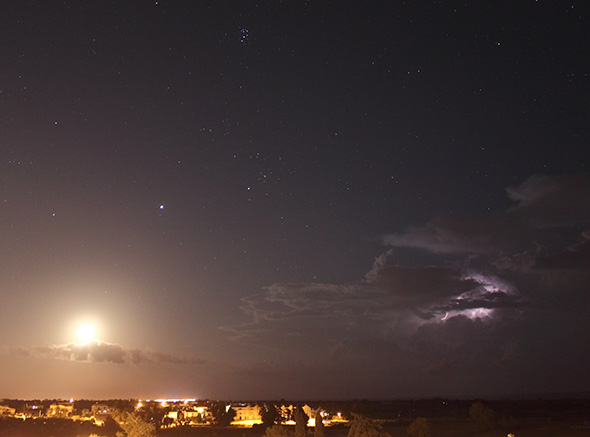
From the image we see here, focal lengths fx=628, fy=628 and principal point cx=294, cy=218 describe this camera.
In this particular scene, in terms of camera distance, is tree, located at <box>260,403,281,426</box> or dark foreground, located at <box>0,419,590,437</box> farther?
tree, located at <box>260,403,281,426</box>

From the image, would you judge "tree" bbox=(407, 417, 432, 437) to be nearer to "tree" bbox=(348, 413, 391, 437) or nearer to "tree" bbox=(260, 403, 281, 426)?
"tree" bbox=(348, 413, 391, 437)

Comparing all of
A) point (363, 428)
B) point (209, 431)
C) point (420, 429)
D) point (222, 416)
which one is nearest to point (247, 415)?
point (222, 416)

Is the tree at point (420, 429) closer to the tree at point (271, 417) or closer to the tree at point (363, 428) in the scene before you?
the tree at point (363, 428)

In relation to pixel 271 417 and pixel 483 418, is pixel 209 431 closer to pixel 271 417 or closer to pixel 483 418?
pixel 271 417

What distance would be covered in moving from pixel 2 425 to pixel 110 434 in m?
14.0

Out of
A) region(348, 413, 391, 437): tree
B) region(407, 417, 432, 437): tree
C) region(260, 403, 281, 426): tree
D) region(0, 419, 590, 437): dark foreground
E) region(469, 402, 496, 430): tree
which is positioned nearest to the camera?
region(348, 413, 391, 437): tree

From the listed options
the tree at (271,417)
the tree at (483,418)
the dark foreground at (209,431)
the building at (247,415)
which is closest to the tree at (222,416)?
the building at (247,415)

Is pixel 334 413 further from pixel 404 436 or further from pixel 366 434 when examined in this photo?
pixel 366 434

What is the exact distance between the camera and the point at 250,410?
339 feet

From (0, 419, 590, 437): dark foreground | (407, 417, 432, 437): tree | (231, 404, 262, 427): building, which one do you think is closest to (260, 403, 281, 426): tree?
(0, 419, 590, 437): dark foreground

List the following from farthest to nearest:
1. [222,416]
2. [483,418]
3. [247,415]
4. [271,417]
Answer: [247,415] → [222,416] → [271,417] → [483,418]

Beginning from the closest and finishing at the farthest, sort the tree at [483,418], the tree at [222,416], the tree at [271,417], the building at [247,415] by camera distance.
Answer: the tree at [483,418], the tree at [271,417], the tree at [222,416], the building at [247,415]

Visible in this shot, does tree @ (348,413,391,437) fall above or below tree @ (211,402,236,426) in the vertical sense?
above

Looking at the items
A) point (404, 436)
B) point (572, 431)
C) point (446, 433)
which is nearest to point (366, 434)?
point (404, 436)
